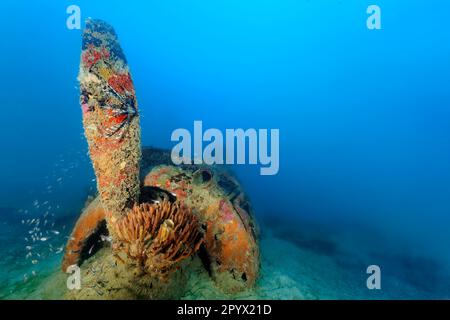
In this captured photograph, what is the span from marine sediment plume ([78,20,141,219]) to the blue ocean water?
2806 mm

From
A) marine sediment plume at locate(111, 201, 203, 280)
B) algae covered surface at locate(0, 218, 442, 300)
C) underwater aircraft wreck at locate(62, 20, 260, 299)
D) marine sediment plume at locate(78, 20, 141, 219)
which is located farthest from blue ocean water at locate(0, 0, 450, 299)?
marine sediment plume at locate(78, 20, 141, 219)

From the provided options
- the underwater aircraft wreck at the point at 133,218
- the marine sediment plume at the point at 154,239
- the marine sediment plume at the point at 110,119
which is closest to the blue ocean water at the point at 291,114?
the underwater aircraft wreck at the point at 133,218

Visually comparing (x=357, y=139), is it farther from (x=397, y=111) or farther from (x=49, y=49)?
(x=49, y=49)

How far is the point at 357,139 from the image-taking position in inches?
2263

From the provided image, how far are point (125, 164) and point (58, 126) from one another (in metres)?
61.3

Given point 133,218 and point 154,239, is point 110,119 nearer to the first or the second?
point 133,218

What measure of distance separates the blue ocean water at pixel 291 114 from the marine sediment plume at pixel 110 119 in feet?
9.21

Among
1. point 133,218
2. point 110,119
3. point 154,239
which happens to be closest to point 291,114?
point 110,119

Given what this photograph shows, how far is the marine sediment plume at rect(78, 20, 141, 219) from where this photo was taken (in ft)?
15.5

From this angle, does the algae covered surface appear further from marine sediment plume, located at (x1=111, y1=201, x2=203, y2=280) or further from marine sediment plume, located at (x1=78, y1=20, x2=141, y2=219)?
marine sediment plume, located at (x1=78, y1=20, x2=141, y2=219)

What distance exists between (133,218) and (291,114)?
79.6 metres

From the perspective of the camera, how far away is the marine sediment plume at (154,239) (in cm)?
436
